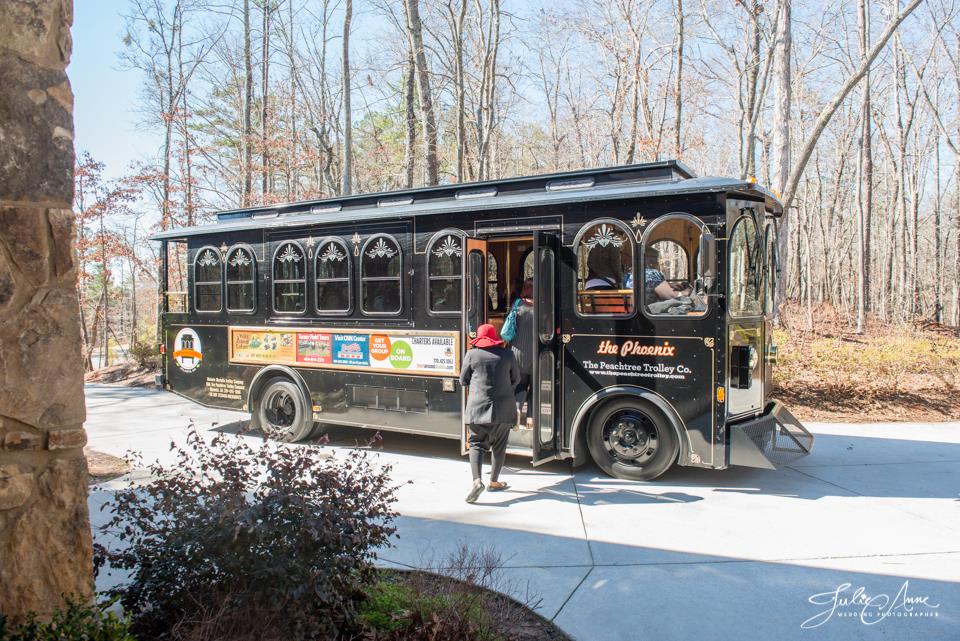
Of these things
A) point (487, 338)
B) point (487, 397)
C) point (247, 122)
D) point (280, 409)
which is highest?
point (247, 122)

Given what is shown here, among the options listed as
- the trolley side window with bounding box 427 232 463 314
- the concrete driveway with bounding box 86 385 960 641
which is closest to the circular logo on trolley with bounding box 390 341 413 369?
the trolley side window with bounding box 427 232 463 314

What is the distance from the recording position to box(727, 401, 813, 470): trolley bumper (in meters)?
6.31

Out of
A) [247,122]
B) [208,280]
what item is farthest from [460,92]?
[208,280]

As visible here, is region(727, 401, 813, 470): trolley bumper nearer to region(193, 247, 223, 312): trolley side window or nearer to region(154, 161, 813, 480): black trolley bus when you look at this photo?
region(154, 161, 813, 480): black trolley bus

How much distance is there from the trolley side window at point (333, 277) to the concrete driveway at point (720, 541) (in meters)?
2.10

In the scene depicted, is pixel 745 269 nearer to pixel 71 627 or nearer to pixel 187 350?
pixel 71 627

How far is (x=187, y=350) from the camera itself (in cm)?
1009

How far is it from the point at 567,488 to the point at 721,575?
2.37 m

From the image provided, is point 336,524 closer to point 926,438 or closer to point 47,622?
point 47,622

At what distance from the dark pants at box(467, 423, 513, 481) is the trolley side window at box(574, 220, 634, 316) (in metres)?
1.58

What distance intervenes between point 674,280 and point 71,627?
6.00 meters

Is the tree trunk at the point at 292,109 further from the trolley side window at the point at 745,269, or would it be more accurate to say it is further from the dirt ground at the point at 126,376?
the trolley side window at the point at 745,269

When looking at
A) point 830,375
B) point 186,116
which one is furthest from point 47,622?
point 186,116

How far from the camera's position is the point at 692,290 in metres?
6.55
